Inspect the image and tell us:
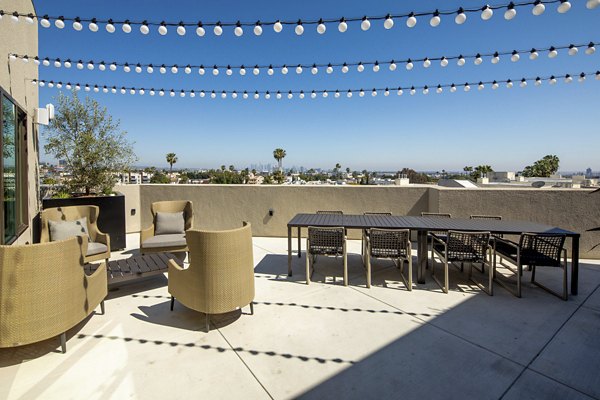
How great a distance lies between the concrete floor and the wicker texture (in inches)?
11.3

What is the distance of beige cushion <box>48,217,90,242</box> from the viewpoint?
4.12m

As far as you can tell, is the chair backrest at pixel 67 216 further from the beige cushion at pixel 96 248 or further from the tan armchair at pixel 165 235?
the tan armchair at pixel 165 235

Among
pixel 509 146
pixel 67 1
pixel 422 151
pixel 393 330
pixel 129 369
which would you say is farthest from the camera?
pixel 422 151

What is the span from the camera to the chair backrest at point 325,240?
3984mm

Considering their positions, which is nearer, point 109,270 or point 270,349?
point 270,349

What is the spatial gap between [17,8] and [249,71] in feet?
10.7

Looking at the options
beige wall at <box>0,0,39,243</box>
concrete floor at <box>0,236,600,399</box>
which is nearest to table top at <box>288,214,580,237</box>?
concrete floor at <box>0,236,600,399</box>

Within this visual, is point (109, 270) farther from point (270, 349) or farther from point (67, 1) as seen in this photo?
point (67, 1)

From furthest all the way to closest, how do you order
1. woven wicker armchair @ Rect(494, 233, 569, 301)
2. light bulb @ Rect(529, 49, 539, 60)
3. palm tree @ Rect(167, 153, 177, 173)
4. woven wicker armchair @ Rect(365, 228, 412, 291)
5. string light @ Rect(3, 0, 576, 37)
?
1. palm tree @ Rect(167, 153, 177, 173)
2. light bulb @ Rect(529, 49, 539, 60)
3. woven wicker armchair @ Rect(365, 228, 412, 291)
4. woven wicker armchair @ Rect(494, 233, 569, 301)
5. string light @ Rect(3, 0, 576, 37)

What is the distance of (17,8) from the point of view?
13.0 feet

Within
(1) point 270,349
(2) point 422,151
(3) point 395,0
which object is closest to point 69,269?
(1) point 270,349

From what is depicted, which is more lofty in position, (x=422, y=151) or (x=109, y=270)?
(x=422, y=151)

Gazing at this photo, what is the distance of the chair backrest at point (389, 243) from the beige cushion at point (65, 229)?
434 centimetres

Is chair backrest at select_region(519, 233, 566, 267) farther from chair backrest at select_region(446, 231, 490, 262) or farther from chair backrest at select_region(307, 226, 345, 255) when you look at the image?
chair backrest at select_region(307, 226, 345, 255)
